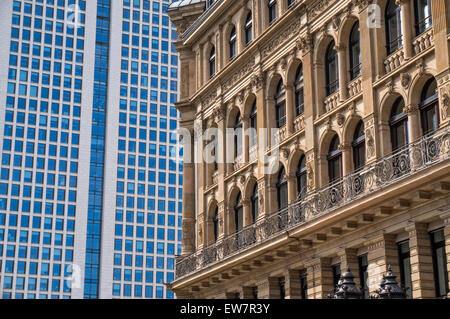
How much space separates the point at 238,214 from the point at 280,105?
19.0ft

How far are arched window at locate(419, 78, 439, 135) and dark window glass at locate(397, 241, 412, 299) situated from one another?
3.63m

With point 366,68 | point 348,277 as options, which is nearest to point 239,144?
point 366,68

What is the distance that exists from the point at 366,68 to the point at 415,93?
2.96 meters

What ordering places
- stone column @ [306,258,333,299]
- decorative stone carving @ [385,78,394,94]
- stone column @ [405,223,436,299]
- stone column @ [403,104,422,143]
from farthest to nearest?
stone column @ [306,258,333,299] < decorative stone carving @ [385,78,394,94] < stone column @ [403,104,422,143] < stone column @ [405,223,436,299]

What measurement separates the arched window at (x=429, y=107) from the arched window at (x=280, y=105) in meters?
9.79

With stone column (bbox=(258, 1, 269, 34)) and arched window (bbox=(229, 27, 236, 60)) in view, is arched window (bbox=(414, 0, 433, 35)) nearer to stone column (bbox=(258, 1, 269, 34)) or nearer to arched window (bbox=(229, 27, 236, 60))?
stone column (bbox=(258, 1, 269, 34))

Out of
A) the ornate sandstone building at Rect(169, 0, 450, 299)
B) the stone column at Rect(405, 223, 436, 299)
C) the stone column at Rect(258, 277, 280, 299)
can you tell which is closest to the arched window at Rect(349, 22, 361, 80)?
the ornate sandstone building at Rect(169, 0, 450, 299)

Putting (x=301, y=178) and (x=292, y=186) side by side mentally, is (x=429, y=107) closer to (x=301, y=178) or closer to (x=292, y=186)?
(x=301, y=178)

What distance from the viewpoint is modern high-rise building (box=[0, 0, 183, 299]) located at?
112250mm

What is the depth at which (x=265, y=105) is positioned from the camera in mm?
37156
